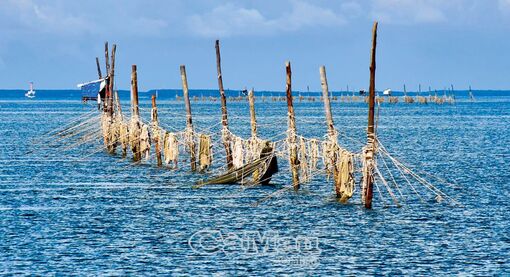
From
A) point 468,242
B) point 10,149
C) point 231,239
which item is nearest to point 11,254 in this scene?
point 231,239

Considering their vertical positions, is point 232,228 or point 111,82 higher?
point 111,82

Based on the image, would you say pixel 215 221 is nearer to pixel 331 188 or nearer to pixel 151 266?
pixel 151 266

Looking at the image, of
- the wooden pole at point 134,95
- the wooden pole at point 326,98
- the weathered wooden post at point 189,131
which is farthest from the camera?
the wooden pole at point 134,95

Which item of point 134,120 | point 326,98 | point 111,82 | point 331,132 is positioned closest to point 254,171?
point 326,98

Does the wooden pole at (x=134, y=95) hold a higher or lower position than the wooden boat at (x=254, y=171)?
higher

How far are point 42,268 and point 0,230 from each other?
5239mm

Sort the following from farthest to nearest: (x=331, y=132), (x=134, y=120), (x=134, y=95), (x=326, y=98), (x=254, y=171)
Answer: (x=134, y=120) → (x=134, y=95) → (x=254, y=171) → (x=326, y=98) → (x=331, y=132)

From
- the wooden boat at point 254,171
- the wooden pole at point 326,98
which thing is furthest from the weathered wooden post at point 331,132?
the wooden boat at point 254,171

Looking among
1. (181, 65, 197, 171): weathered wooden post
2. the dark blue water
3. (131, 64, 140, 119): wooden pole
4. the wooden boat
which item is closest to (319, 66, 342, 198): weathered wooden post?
the dark blue water

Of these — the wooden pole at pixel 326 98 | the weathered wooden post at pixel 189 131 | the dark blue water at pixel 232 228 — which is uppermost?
the wooden pole at pixel 326 98

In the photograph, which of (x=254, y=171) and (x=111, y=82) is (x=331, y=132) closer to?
(x=254, y=171)

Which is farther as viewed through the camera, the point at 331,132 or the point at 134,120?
the point at 134,120

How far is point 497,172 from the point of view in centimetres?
4206

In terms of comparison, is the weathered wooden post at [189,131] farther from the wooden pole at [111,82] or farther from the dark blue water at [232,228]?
the wooden pole at [111,82]
